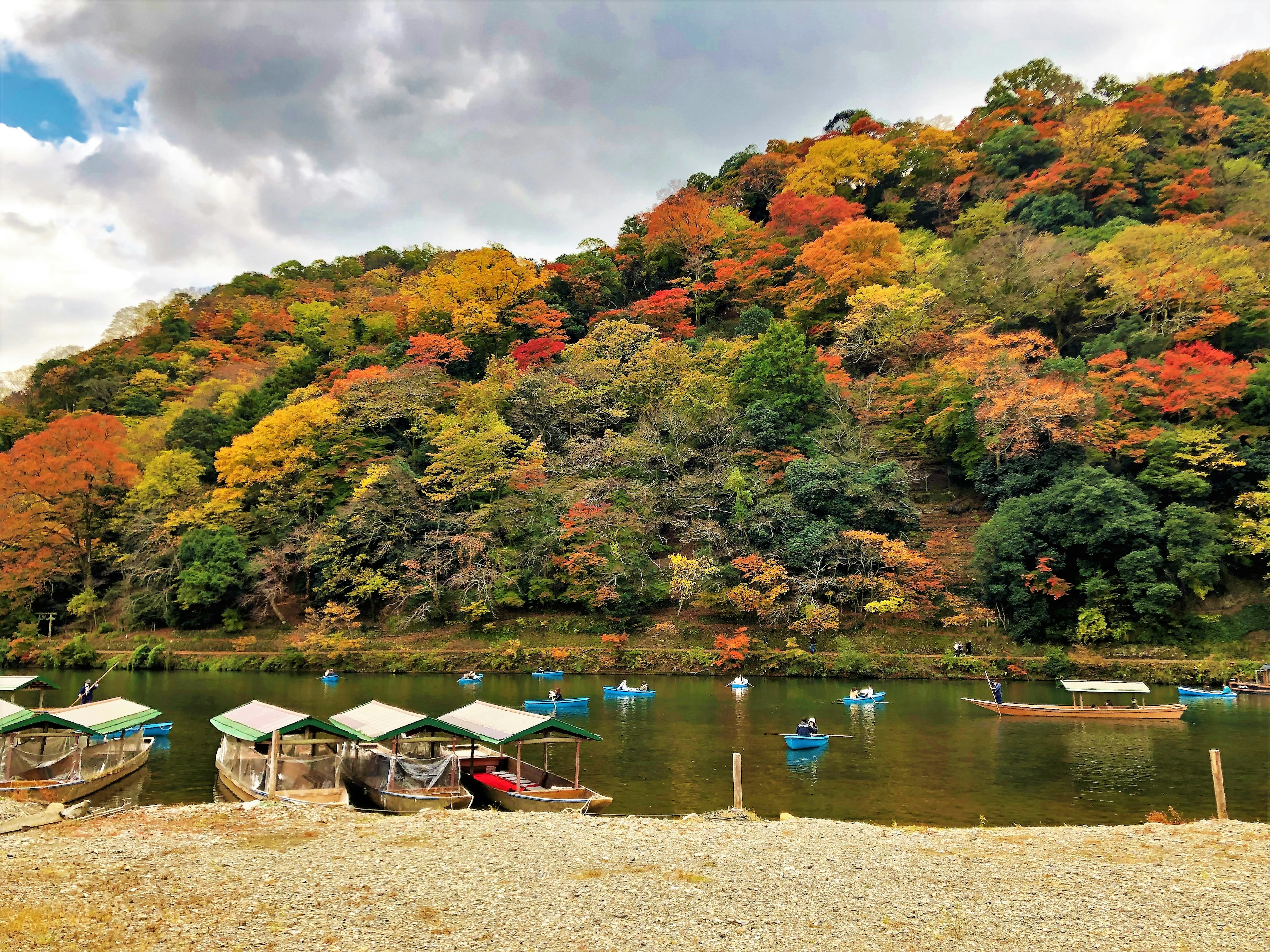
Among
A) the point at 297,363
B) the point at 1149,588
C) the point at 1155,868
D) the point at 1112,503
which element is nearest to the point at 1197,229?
the point at 1112,503

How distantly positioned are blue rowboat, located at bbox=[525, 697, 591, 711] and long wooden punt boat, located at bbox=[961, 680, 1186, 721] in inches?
606

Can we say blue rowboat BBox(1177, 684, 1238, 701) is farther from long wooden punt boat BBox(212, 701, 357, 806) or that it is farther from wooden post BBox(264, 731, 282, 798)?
wooden post BBox(264, 731, 282, 798)

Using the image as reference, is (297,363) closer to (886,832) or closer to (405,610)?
(405,610)

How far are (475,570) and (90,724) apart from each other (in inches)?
950

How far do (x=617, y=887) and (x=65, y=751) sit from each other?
1576 cm

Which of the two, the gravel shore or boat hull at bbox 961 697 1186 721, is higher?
the gravel shore

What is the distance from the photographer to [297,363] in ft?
189

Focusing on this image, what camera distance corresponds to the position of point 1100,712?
26.3m

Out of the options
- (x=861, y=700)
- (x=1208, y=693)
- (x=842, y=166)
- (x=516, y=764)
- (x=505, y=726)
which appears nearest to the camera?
(x=505, y=726)

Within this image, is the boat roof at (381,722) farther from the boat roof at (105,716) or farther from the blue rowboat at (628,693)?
the blue rowboat at (628,693)

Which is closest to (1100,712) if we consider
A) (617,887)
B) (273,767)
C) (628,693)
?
(628,693)

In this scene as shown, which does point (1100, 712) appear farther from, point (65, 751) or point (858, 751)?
point (65, 751)

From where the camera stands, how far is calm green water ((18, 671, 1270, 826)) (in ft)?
53.4

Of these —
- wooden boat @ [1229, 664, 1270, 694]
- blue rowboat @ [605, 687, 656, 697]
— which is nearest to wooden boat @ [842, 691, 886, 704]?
blue rowboat @ [605, 687, 656, 697]
